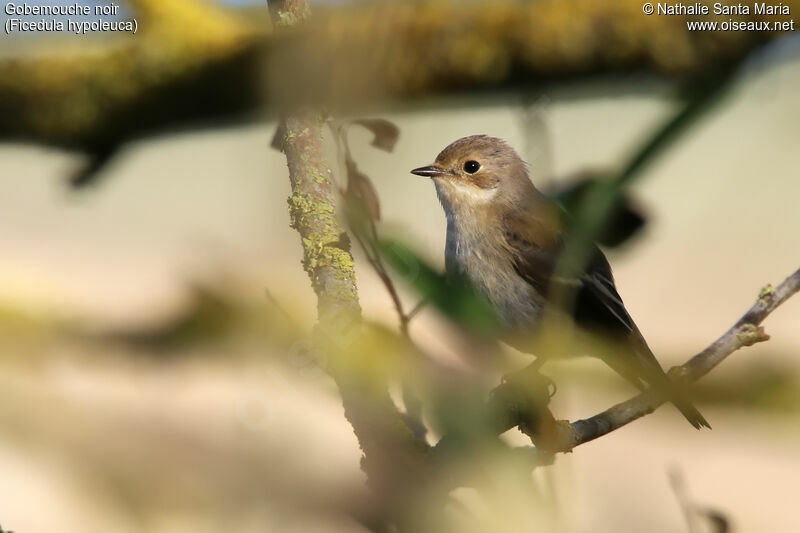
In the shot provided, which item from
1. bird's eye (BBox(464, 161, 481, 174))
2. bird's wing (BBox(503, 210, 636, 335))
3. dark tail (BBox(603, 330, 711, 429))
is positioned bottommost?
dark tail (BBox(603, 330, 711, 429))

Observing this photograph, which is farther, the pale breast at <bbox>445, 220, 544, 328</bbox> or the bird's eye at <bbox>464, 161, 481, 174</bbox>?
the bird's eye at <bbox>464, 161, 481, 174</bbox>

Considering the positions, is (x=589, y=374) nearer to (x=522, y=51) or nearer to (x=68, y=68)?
(x=522, y=51)

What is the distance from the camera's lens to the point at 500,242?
1.10m

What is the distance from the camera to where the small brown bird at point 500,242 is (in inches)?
31.1

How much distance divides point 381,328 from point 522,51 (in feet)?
6.15

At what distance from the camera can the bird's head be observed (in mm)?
1235

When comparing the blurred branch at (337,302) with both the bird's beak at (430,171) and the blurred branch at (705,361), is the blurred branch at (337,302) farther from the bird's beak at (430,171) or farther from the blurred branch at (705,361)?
the bird's beak at (430,171)

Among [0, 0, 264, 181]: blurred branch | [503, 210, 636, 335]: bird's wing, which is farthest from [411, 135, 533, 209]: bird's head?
[0, 0, 264, 181]: blurred branch

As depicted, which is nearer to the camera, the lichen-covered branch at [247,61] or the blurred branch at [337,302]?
the blurred branch at [337,302]

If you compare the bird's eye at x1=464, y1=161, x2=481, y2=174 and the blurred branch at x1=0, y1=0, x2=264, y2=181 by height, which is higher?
the blurred branch at x1=0, y1=0, x2=264, y2=181

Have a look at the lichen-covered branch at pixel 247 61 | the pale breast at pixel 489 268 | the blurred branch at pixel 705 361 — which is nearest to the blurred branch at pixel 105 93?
the lichen-covered branch at pixel 247 61

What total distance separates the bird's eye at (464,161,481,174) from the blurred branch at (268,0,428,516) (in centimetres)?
93

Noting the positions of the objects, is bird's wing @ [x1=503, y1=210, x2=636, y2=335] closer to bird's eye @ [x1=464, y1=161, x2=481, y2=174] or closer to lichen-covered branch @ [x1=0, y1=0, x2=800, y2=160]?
bird's eye @ [x1=464, y1=161, x2=481, y2=174]

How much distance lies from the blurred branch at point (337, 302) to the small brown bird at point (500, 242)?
23 centimetres
